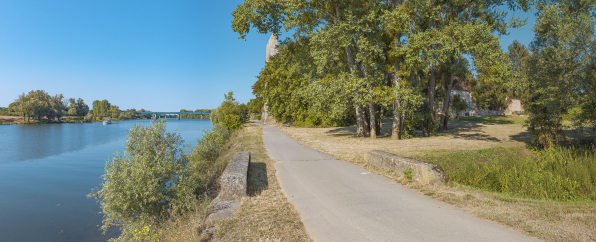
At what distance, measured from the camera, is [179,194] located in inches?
Answer: 261

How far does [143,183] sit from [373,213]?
4966mm

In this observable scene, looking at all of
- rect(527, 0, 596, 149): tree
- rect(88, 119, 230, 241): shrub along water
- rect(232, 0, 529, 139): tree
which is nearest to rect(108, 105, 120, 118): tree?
rect(232, 0, 529, 139): tree

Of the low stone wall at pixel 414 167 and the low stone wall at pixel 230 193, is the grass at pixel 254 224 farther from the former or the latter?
the low stone wall at pixel 414 167

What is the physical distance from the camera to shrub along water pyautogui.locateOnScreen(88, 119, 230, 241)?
20.3ft

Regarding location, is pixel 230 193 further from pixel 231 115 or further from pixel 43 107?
pixel 43 107

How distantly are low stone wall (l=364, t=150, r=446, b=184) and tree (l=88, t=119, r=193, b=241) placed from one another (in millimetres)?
5488

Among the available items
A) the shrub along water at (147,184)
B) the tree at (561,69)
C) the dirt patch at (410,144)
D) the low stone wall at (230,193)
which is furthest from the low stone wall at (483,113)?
the shrub along water at (147,184)

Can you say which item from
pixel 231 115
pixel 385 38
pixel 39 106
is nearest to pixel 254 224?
pixel 385 38

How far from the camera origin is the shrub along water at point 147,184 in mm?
→ 6199

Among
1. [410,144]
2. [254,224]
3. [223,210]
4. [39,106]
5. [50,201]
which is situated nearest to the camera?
[254,224]

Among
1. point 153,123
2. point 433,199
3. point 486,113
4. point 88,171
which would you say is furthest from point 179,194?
point 486,113

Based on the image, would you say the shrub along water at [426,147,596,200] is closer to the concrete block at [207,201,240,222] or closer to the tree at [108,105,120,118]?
the concrete block at [207,201,240,222]

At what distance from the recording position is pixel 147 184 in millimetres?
6367

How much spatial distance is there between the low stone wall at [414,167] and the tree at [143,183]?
5.49 metres
